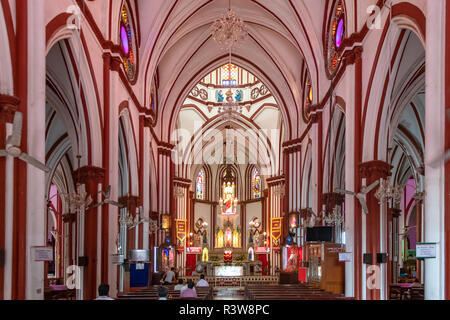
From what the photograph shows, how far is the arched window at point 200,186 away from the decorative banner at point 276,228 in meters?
8.74

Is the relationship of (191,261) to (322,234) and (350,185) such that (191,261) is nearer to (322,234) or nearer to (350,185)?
(322,234)

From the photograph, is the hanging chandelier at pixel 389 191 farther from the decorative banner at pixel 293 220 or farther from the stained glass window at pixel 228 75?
the stained glass window at pixel 228 75

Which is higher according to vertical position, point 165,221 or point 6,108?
point 6,108

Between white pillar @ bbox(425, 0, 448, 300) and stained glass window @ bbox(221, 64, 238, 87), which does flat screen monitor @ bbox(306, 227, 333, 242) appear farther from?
stained glass window @ bbox(221, 64, 238, 87)

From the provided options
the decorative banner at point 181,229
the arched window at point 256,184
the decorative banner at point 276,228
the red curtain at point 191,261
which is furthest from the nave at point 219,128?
the arched window at point 256,184

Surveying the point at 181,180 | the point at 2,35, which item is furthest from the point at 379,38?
the point at 181,180

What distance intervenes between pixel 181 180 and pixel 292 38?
16.0m

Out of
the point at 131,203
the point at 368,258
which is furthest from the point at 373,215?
the point at 131,203

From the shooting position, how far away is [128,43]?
64.5ft

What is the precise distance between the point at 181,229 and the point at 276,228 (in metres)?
6.90

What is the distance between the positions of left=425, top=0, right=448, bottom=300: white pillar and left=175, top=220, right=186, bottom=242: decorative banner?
1072 inches

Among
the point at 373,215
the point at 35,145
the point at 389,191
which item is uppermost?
the point at 35,145

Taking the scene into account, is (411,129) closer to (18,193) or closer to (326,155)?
(326,155)
